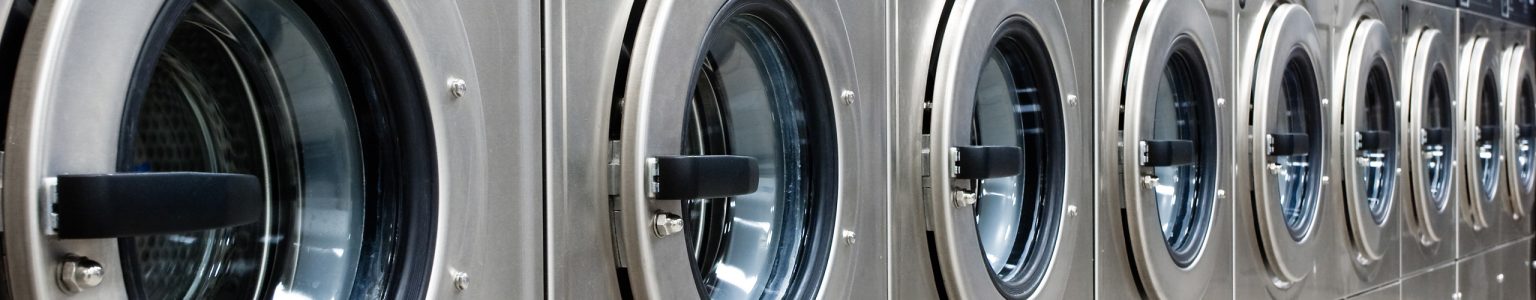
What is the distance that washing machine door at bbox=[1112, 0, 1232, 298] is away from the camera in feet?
5.24

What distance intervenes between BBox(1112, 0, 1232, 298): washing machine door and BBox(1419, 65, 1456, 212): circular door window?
1083mm

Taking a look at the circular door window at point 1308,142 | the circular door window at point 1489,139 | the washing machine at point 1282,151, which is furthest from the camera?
the circular door window at point 1489,139

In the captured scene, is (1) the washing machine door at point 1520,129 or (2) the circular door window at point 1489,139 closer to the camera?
(2) the circular door window at point 1489,139

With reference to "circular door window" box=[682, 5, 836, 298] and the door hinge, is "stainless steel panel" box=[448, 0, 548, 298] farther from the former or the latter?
"circular door window" box=[682, 5, 836, 298]

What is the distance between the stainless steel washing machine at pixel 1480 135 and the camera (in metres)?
2.89

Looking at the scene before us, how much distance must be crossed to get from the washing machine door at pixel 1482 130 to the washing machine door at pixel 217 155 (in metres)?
2.75

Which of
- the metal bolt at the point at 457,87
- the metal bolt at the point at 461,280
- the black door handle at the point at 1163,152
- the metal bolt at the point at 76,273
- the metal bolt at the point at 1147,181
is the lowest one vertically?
the metal bolt at the point at 461,280

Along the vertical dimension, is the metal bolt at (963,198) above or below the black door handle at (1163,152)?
below

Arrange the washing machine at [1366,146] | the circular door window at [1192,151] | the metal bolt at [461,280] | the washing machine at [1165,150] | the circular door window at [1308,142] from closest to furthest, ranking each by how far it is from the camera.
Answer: the metal bolt at [461,280] < the washing machine at [1165,150] < the circular door window at [1192,151] < the circular door window at [1308,142] < the washing machine at [1366,146]

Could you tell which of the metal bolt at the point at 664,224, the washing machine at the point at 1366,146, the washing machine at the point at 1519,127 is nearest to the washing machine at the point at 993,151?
the metal bolt at the point at 664,224

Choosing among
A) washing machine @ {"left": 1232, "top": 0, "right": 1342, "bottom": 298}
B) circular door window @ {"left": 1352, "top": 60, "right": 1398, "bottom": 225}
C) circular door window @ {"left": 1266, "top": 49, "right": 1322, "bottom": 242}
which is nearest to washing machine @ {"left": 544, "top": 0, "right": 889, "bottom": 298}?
washing machine @ {"left": 1232, "top": 0, "right": 1342, "bottom": 298}

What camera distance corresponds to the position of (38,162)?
0.51 meters

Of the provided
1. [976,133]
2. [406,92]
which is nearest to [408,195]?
[406,92]

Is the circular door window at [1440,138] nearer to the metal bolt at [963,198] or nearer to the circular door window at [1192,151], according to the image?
the circular door window at [1192,151]
